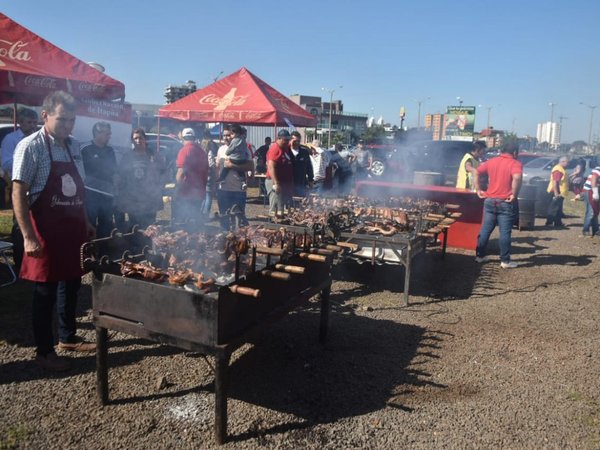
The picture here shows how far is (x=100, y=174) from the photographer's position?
589cm

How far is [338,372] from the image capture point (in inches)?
156

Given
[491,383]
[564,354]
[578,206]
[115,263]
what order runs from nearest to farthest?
[115,263] < [491,383] < [564,354] < [578,206]

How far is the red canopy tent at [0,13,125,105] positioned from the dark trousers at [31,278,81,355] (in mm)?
A: 2629

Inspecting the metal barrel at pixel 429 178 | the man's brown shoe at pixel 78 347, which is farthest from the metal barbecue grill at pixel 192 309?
the metal barrel at pixel 429 178

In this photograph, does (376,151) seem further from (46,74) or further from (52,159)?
(52,159)

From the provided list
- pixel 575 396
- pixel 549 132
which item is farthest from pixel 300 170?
pixel 549 132

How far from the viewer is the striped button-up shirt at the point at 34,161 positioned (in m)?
3.26

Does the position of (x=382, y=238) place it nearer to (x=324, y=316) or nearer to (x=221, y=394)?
(x=324, y=316)

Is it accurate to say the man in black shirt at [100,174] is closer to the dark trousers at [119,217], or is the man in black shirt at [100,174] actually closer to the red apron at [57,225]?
the dark trousers at [119,217]

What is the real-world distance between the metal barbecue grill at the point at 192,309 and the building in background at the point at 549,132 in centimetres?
10282

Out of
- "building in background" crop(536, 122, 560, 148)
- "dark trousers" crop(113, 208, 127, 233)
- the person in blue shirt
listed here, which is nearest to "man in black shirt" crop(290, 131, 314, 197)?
"dark trousers" crop(113, 208, 127, 233)

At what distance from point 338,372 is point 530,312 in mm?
2946

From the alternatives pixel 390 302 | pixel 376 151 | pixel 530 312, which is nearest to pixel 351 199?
pixel 390 302

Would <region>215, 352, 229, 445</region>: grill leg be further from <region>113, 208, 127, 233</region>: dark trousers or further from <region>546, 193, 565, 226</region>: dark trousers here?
<region>546, 193, 565, 226</region>: dark trousers
